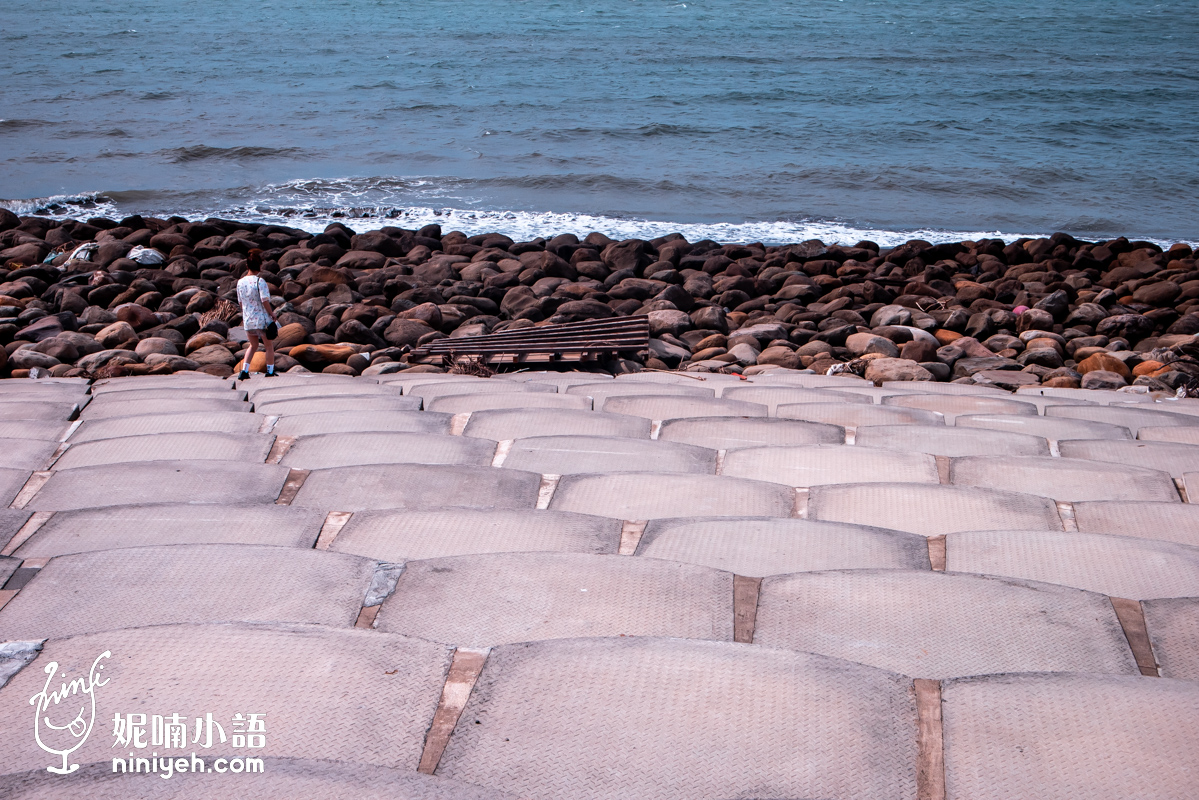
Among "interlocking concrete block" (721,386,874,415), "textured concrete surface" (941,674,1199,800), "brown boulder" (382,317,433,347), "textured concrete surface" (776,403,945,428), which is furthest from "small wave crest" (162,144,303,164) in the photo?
"textured concrete surface" (941,674,1199,800)

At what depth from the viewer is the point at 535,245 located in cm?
1297

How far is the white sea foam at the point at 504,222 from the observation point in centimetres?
1611

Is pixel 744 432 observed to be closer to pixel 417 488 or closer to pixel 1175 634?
pixel 417 488

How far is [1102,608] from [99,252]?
12536mm

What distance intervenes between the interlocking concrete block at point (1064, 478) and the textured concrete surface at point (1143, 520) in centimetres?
17

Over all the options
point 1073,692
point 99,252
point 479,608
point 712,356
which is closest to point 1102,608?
point 1073,692

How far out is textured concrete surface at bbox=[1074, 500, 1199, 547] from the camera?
229 centimetres

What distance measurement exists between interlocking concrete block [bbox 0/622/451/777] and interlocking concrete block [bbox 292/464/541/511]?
89cm

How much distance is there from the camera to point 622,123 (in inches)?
993

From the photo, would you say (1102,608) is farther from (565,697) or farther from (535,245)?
(535,245)

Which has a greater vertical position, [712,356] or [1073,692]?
[1073,692]

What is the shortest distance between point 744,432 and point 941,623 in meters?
1.80

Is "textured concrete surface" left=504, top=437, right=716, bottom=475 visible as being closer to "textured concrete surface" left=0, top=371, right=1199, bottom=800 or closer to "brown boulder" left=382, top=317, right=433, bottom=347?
"textured concrete surface" left=0, top=371, right=1199, bottom=800

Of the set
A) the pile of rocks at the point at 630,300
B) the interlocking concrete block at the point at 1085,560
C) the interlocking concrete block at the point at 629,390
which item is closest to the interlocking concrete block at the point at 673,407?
the interlocking concrete block at the point at 629,390
